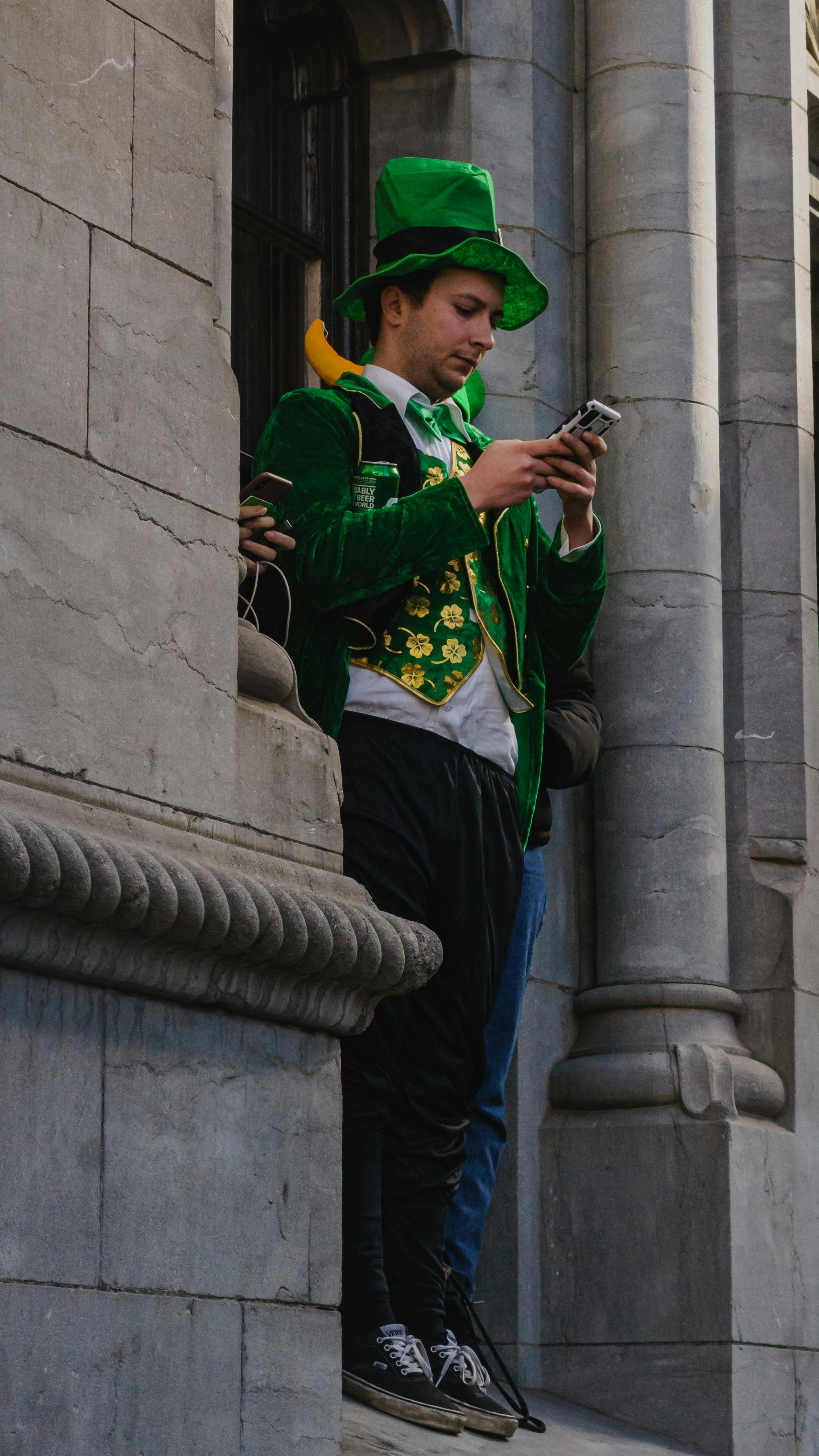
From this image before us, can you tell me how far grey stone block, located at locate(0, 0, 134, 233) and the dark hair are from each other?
1192 millimetres

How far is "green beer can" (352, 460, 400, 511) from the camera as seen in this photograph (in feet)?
16.8

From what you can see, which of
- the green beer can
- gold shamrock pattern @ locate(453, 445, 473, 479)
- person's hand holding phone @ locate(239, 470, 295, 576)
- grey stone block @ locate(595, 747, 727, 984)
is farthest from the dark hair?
grey stone block @ locate(595, 747, 727, 984)

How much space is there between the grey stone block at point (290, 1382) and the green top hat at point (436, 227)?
239 cm

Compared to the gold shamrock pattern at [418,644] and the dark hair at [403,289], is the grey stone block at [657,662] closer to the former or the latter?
the dark hair at [403,289]

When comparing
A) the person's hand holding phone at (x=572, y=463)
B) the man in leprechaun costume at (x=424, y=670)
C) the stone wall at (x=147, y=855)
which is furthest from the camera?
the person's hand holding phone at (x=572, y=463)

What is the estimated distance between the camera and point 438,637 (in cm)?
515

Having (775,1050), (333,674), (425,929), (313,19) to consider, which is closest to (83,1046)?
(425,929)

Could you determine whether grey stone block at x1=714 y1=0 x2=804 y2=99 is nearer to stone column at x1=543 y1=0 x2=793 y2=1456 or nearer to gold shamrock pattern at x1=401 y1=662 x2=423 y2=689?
stone column at x1=543 y1=0 x2=793 y2=1456

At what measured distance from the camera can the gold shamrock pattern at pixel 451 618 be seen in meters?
5.16

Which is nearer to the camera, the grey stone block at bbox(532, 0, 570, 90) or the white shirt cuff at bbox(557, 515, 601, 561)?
the white shirt cuff at bbox(557, 515, 601, 561)

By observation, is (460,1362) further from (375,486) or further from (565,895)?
(565,895)

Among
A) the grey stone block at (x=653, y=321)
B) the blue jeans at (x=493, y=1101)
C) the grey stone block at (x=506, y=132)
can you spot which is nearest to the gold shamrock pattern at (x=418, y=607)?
the blue jeans at (x=493, y=1101)

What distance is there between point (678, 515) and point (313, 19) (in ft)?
6.42

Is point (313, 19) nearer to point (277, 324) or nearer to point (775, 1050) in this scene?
point (277, 324)
